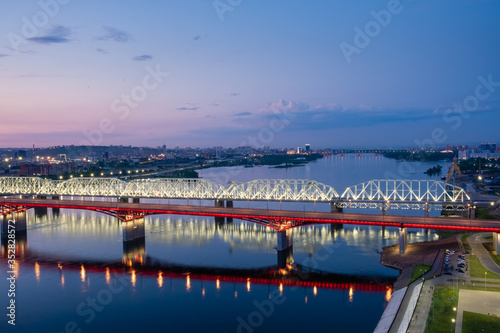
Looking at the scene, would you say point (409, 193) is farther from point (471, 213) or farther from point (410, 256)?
point (410, 256)

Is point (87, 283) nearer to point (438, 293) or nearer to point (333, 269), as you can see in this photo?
point (333, 269)

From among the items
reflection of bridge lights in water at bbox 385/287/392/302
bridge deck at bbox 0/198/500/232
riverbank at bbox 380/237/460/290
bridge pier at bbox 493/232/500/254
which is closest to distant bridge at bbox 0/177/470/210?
bridge deck at bbox 0/198/500/232

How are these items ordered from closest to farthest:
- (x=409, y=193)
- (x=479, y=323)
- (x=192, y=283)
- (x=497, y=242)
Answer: (x=479, y=323) < (x=192, y=283) < (x=497, y=242) < (x=409, y=193)

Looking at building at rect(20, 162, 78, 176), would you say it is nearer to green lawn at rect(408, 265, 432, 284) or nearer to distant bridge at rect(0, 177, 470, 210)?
distant bridge at rect(0, 177, 470, 210)

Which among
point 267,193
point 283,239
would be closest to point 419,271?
point 283,239

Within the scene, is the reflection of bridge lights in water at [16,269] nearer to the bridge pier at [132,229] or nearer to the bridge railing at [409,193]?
the bridge pier at [132,229]
